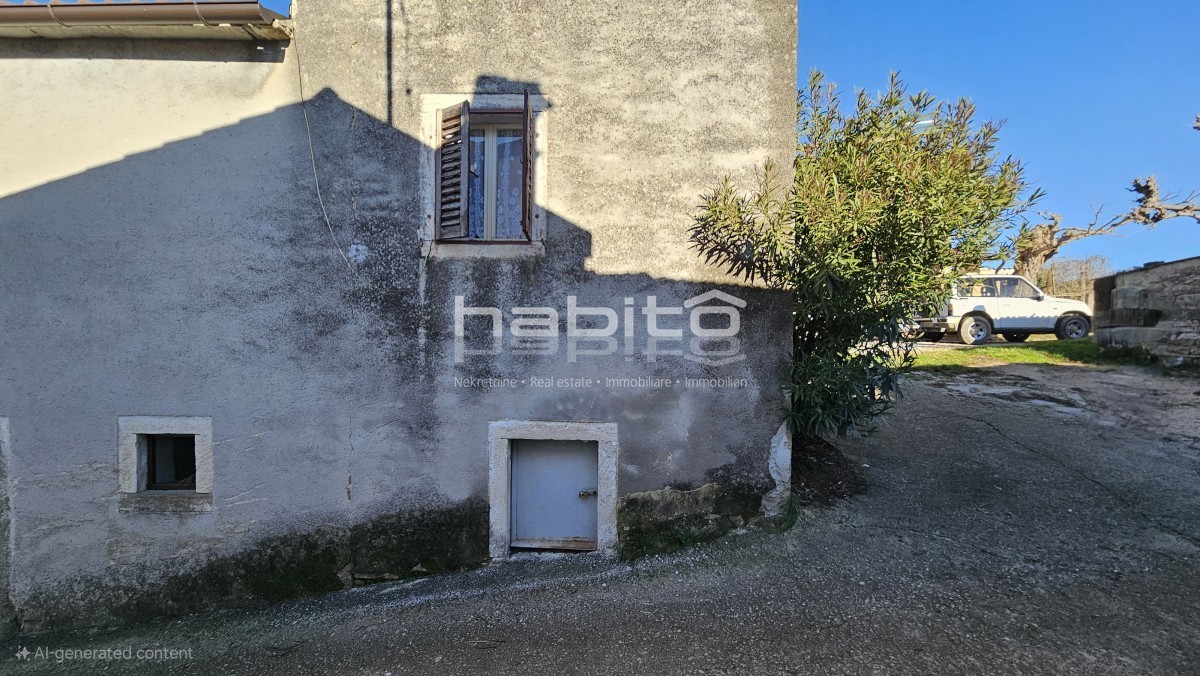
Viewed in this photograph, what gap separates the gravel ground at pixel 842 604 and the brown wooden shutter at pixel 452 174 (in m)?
2.74

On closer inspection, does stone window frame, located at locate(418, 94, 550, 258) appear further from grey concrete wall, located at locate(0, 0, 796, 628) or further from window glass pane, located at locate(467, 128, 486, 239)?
window glass pane, located at locate(467, 128, 486, 239)

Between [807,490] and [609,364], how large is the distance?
6.88 ft

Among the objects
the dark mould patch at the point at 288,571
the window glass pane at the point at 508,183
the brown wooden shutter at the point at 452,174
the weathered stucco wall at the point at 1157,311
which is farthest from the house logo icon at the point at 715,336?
the weathered stucco wall at the point at 1157,311

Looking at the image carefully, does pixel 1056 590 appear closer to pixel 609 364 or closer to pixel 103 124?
pixel 609 364

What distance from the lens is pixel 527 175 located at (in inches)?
144

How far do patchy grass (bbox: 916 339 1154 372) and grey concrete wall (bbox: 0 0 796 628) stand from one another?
7339mm

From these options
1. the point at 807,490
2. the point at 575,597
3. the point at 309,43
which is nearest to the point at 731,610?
the point at 575,597

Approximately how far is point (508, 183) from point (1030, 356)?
412 inches

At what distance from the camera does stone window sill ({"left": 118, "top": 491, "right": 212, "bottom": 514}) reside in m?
3.97

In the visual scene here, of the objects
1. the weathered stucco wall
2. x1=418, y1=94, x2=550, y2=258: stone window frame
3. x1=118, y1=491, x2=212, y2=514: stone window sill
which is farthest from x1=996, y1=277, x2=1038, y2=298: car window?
x1=118, y1=491, x2=212, y2=514: stone window sill

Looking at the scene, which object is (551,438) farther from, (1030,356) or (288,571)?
(1030,356)

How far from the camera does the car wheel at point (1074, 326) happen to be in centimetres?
1135

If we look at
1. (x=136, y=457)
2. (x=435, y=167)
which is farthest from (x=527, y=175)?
(x=136, y=457)

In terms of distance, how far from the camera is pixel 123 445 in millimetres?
3980
